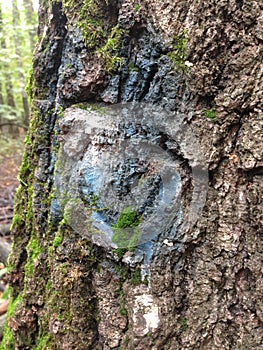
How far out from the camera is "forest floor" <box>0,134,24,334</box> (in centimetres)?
343

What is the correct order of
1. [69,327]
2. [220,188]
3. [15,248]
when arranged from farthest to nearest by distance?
[15,248]
[69,327]
[220,188]

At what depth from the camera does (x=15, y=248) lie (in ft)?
6.25

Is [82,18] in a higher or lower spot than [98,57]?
higher

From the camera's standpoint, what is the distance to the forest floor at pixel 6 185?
3428mm

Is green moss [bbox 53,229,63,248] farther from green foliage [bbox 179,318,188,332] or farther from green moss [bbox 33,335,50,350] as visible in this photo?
green foliage [bbox 179,318,188,332]

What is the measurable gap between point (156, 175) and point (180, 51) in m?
0.49

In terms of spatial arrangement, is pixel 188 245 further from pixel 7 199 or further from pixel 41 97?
pixel 7 199

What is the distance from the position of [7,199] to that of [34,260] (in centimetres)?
449

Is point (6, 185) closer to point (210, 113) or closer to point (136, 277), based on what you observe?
point (136, 277)

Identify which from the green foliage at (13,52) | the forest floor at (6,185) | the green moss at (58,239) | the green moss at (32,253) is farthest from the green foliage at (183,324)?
the green foliage at (13,52)

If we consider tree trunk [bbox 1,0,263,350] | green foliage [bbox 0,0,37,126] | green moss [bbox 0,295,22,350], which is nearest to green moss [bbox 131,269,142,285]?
tree trunk [bbox 1,0,263,350]

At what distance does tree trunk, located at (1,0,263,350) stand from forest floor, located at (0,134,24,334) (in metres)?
1.68

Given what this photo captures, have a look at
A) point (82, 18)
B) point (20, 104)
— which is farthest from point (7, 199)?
point (20, 104)

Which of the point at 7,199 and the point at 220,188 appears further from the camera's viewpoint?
the point at 7,199
